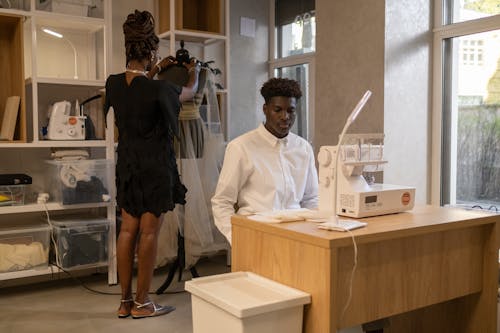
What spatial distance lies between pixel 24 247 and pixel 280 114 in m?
1.98

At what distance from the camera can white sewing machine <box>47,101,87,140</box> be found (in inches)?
134

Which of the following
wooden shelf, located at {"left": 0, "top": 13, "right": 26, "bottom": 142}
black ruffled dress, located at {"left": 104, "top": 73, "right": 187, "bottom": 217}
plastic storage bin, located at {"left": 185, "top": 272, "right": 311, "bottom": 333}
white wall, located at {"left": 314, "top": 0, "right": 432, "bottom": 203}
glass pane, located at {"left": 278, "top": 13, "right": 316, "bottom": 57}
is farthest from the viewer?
glass pane, located at {"left": 278, "top": 13, "right": 316, "bottom": 57}

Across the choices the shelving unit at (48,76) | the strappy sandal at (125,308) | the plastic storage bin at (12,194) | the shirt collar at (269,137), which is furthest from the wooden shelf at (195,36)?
the strappy sandal at (125,308)

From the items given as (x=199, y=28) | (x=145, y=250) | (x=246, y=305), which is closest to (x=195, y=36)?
(x=199, y=28)

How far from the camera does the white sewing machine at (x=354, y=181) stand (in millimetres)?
1671

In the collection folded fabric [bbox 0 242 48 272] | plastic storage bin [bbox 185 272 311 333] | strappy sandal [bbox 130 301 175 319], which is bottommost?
strappy sandal [bbox 130 301 175 319]

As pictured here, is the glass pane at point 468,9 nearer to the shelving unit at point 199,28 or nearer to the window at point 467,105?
the window at point 467,105

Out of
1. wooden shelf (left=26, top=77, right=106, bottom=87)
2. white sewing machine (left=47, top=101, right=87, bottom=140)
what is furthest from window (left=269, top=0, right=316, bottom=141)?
white sewing machine (left=47, top=101, right=87, bottom=140)

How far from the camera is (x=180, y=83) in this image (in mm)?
3465

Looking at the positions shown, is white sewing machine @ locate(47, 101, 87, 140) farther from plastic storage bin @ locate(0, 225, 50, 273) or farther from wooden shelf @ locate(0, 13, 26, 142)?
plastic storage bin @ locate(0, 225, 50, 273)

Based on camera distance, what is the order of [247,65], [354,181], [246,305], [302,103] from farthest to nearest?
[247,65]
[302,103]
[354,181]
[246,305]

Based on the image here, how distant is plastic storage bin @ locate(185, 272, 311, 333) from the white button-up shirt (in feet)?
2.26

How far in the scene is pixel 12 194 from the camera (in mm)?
3334

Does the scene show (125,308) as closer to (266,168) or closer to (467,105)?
(266,168)
